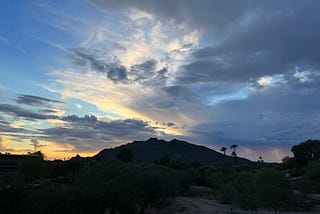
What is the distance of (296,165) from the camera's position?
15462cm

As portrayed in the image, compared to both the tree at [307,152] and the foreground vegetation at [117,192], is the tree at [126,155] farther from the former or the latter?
the foreground vegetation at [117,192]

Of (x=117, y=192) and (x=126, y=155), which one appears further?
(x=126, y=155)

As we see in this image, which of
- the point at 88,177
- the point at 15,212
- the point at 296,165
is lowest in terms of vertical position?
the point at 15,212

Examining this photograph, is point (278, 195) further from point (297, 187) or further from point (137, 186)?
point (297, 187)

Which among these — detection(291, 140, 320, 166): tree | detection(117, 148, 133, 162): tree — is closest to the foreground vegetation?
detection(117, 148, 133, 162): tree

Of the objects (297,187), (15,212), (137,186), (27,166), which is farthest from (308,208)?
(27,166)

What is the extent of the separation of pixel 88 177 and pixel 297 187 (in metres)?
60.2

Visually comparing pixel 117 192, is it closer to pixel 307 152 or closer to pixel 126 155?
pixel 126 155

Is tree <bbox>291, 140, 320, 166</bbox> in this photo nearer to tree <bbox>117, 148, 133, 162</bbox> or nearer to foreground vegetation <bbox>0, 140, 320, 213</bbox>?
tree <bbox>117, 148, 133, 162</bbox>

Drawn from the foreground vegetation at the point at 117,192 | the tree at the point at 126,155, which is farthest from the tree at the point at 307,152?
the foreground vegetation at the point at 117,192

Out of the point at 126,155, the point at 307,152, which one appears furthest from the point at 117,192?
the point at 307,152

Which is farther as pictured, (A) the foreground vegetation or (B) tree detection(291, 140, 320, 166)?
(B) tree detection(291, 140, 320, 166)

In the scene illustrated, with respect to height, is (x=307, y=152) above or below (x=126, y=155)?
above

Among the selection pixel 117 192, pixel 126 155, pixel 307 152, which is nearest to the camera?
pixel 117 192
